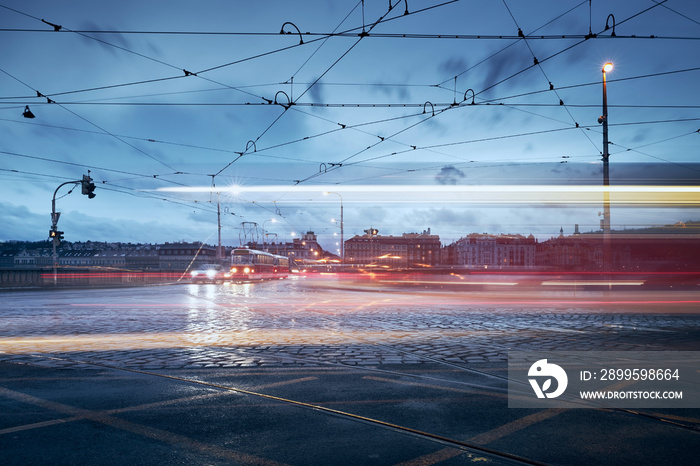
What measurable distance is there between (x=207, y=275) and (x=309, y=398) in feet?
130

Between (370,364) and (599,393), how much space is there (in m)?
2.93

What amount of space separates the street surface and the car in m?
31.4

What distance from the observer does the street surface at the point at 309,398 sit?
3.67 meters

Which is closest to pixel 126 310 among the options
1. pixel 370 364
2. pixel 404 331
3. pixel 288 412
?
pixel 404 331

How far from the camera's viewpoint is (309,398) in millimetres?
5121

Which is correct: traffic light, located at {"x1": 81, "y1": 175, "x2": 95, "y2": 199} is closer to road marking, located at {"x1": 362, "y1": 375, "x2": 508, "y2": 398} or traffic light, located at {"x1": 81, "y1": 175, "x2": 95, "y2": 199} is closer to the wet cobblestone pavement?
Answer: the wet cobblestone pavement

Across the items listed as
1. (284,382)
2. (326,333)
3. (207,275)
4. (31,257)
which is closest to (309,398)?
(284,382)

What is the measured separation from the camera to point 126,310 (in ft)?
50.7

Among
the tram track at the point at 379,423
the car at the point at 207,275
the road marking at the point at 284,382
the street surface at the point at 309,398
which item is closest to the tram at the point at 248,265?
the car at the point at 207,275

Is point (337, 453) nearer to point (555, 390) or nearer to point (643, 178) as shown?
point (555, 390)

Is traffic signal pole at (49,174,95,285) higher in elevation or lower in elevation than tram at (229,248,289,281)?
higher

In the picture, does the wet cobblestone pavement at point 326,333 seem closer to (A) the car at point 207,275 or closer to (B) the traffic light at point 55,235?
(B) the traffic light at point 55,235

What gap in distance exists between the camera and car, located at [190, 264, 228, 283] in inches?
1673

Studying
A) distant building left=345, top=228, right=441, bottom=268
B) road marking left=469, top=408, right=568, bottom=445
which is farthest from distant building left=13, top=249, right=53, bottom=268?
road marking left=469, top=408, right=568, bottom=445
